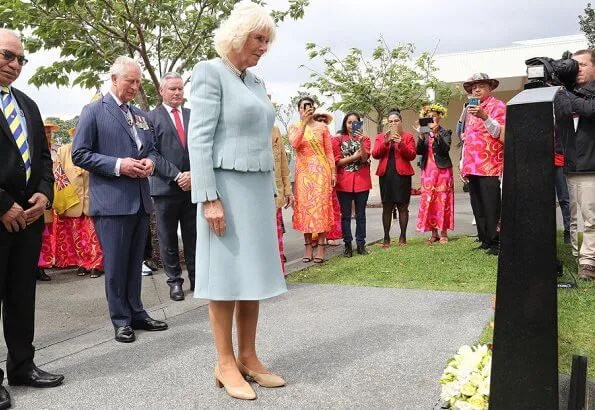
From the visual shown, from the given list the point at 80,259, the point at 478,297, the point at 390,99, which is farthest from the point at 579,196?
the point at 390,99

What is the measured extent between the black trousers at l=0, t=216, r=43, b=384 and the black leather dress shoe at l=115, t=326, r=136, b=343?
85cm

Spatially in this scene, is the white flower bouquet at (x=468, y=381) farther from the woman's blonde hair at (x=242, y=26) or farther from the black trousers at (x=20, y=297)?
the black trousers at (x=20, y=297)

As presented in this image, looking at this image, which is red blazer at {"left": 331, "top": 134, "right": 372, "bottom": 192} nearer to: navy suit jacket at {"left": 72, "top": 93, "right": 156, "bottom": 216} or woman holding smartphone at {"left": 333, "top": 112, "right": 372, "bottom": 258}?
woman holding smartphone at {"left": 333, "top": 112, "right": 372, "bottom": 258}

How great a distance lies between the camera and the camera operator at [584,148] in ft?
16.6

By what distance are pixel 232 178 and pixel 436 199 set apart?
6061 mm

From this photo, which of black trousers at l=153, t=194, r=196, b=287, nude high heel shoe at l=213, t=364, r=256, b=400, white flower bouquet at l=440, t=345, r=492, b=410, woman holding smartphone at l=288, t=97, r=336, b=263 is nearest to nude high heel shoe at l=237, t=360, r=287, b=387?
nude high heel shoe at l=213, t=364, r=256, b=400

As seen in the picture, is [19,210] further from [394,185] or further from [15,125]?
[394,185]

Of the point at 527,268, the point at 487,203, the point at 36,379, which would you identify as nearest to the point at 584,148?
the point at 487,203

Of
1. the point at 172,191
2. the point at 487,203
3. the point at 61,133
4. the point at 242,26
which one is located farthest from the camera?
the point at 61,133

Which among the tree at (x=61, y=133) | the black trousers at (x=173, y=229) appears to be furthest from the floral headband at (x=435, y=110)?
the tree at (x=61, y=133)

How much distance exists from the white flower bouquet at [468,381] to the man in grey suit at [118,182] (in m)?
2.54

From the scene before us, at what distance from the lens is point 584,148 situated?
208 inches

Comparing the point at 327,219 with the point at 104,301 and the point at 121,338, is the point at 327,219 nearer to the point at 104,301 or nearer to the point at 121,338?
the point at 104,301

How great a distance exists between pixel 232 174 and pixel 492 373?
5.38ft
